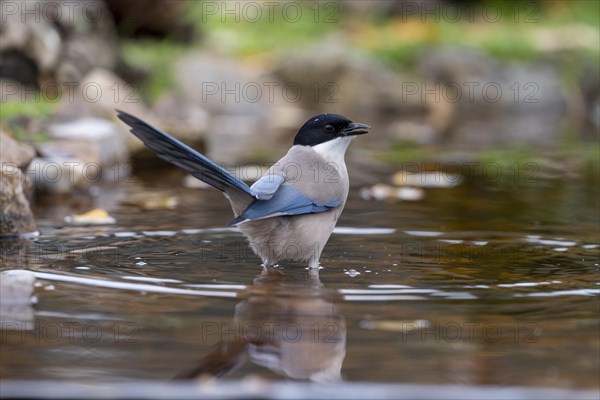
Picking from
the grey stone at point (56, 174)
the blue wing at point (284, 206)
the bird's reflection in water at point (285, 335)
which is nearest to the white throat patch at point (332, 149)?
the blue wing at point (284, 206)

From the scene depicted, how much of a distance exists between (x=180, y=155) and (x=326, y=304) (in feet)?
3.47

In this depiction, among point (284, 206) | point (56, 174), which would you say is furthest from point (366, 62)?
point (284, 206)

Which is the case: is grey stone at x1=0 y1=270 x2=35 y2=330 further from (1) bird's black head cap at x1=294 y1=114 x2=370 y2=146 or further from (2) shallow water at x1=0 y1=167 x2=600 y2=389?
(1) bird's black head cap at x1=294 y1=114 x2=370 y2=146

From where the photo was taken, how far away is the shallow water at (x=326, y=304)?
357cm

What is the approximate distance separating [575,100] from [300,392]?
15.5 metres

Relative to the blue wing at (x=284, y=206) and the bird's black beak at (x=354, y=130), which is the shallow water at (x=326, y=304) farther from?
the bird's black beak at (x=354, y=130)

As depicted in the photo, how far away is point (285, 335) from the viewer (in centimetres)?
401

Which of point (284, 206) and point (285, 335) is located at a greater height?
point (284, 206)

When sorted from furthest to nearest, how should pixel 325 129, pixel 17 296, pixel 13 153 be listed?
1. pixel 13 153
2. pixel 325 129
3. pixel 17 296

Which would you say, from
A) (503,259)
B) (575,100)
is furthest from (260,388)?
(575,100)

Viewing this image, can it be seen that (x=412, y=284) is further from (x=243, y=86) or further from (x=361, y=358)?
(x=243, y=86)

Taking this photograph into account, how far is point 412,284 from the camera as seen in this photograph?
4945mm

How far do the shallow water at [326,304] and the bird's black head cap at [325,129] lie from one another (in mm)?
643

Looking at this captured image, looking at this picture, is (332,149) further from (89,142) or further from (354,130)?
(89,142)
